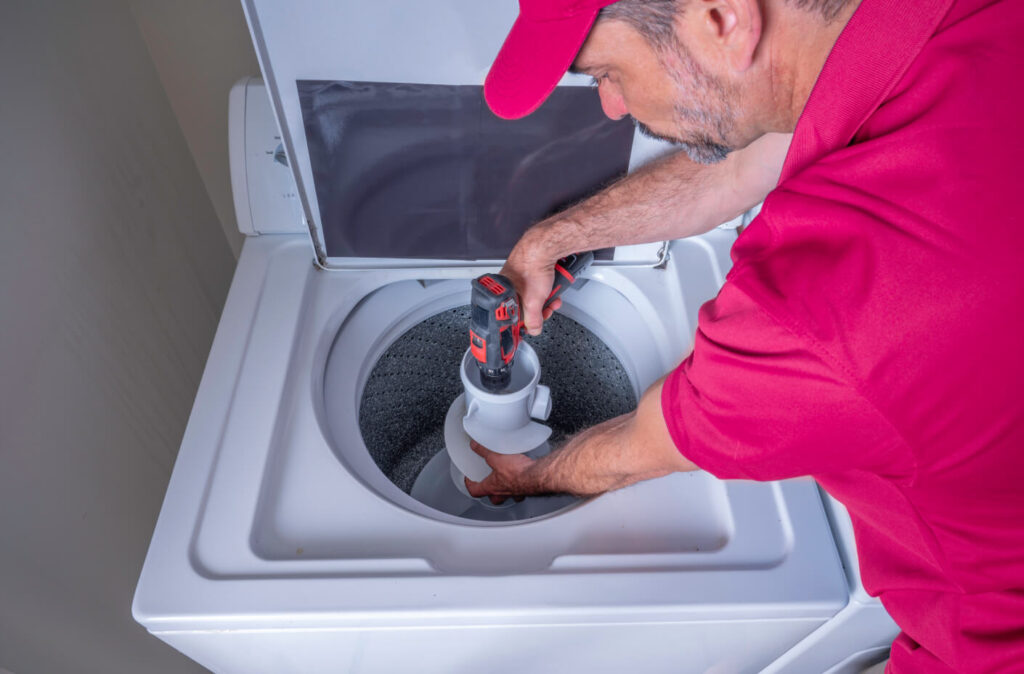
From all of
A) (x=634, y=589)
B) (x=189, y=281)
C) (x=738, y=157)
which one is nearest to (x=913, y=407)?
(x=634, y=589)

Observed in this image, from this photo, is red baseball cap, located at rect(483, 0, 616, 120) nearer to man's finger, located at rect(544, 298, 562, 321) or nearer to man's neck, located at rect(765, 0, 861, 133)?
man's neck, located at rect(765, 0, 861, 133)

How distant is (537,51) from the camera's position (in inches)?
23.5

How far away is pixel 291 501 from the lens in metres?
0.79

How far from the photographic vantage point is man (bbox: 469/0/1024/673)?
0.47 meters

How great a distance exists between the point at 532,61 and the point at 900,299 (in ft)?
1.18

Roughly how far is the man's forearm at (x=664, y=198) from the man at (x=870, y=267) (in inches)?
8.6

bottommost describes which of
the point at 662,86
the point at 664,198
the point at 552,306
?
the point at 552,306

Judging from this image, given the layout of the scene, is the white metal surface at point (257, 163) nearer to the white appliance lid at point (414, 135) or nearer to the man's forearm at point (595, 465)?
the white appliance lid at point (414, 135)

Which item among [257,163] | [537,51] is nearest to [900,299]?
[537,51]

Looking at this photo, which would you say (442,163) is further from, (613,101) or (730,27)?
(730,27)

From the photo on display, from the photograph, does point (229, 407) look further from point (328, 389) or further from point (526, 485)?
point (526, 485)

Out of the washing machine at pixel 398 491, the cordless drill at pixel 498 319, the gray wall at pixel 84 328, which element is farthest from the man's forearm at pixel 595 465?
the gray wall at pixel 84 328

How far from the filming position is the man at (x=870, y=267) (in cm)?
47

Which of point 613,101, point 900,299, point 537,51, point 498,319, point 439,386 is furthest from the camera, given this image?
point 439,386
